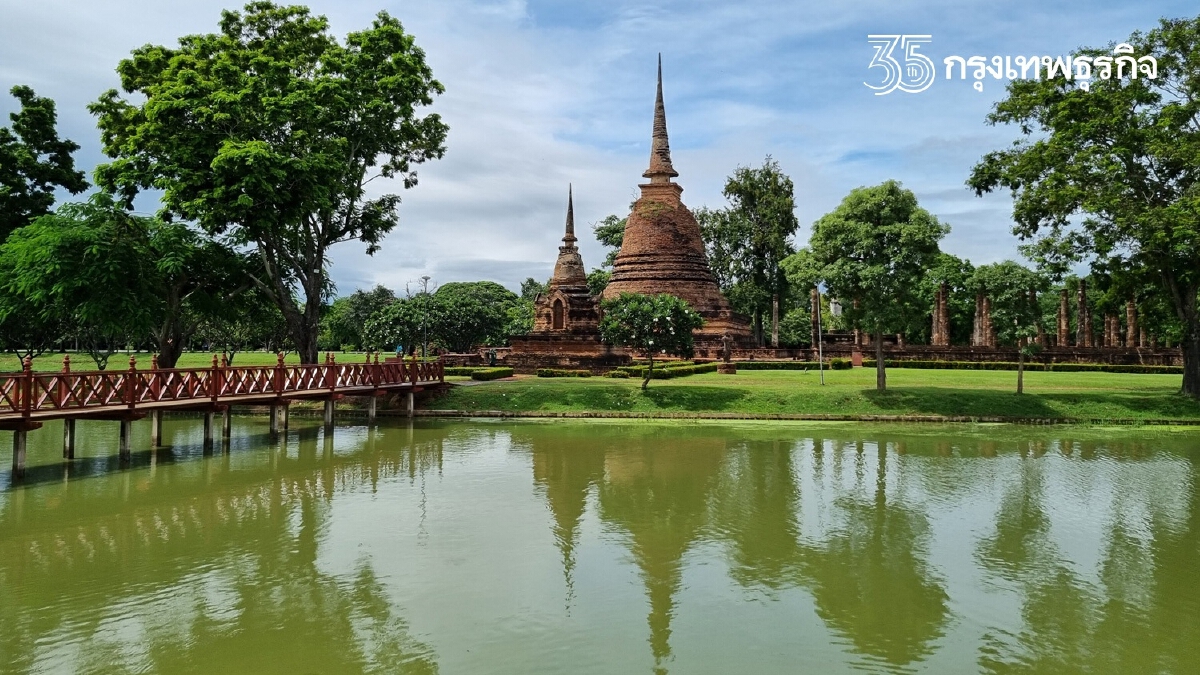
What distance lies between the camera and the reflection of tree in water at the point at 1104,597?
7258 millimetres

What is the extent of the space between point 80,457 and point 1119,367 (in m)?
45.7

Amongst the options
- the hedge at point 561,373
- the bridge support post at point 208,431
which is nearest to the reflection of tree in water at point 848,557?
the bridge support post at point 208,431

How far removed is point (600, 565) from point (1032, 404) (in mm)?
21987

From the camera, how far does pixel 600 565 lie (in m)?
10.0

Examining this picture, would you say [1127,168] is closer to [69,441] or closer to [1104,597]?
[1104,597]

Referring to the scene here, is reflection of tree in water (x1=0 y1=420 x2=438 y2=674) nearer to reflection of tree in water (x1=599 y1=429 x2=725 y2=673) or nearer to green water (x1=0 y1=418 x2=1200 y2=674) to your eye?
green water (x1=0 y1=418 x2=1200 y2=674)

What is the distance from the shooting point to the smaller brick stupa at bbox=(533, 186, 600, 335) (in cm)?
4381

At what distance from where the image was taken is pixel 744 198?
190 feet

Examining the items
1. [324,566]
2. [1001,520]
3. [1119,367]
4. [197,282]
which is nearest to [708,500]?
[1001,520]

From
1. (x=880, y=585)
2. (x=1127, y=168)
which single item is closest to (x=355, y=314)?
(x=1127, y=168)

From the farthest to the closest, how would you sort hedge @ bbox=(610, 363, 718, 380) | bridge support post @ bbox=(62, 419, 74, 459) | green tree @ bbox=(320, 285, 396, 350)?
green tree @ bbox=(320, 285, 396, 350)
hedge @ bbox=(610, 363, 718, 380)
bridge support post @ bbox=(62, 419, 74, 459)

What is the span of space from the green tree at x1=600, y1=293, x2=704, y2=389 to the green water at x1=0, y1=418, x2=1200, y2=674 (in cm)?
1087

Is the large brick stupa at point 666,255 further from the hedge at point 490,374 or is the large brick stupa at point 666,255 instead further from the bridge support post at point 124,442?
the bridge support post at point 124,442

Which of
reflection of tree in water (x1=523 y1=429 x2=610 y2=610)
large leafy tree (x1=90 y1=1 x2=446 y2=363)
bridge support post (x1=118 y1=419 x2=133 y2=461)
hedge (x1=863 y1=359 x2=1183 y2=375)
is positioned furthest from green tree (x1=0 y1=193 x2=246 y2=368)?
hedge (x1=863 y1=359 x2=1183 y2=375)
